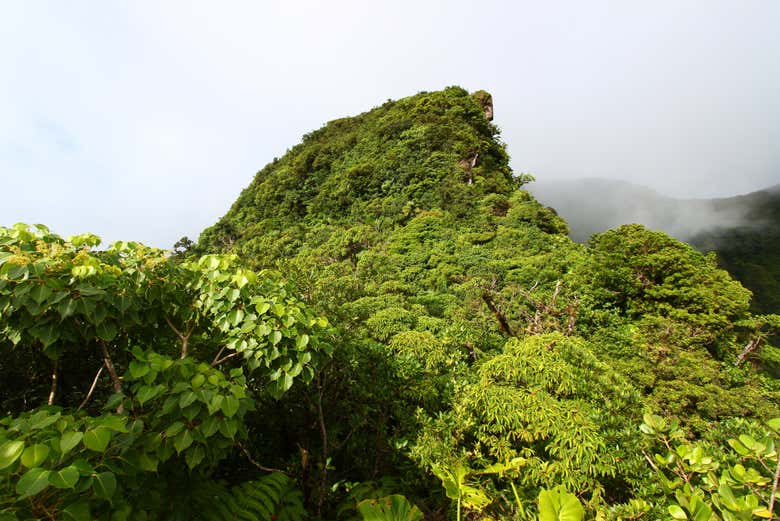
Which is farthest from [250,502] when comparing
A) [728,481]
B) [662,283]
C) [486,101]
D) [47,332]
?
[486,101]

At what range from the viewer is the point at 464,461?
117 inches

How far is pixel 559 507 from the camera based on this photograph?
4.04ft

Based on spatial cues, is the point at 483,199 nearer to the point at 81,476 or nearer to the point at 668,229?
the point at 81,476

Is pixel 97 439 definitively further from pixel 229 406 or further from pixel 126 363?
pixel 126 363

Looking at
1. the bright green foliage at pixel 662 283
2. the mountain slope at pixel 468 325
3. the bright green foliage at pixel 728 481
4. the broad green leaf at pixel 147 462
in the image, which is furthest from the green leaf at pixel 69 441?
the bright green foliage at pixel 662 283

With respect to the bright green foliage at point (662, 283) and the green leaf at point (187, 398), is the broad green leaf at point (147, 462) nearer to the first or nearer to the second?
the green leaf at point (187, 398)

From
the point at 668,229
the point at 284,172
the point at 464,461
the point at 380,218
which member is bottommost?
the point at 668,229

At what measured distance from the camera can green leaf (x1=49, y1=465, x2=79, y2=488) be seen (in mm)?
1154

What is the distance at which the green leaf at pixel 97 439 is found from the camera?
1332mm

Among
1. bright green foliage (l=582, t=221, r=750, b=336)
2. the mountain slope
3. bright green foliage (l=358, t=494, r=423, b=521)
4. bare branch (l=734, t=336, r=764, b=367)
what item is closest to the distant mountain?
bright green foliage (l=582, t=221, r=750, b=336)

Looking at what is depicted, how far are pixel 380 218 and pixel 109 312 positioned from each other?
17.3 m

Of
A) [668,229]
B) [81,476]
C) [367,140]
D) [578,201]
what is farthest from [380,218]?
[578,201]

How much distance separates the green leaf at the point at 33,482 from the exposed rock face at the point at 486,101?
2959 cm

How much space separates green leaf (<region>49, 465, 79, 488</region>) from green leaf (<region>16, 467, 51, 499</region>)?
2 centimetres
